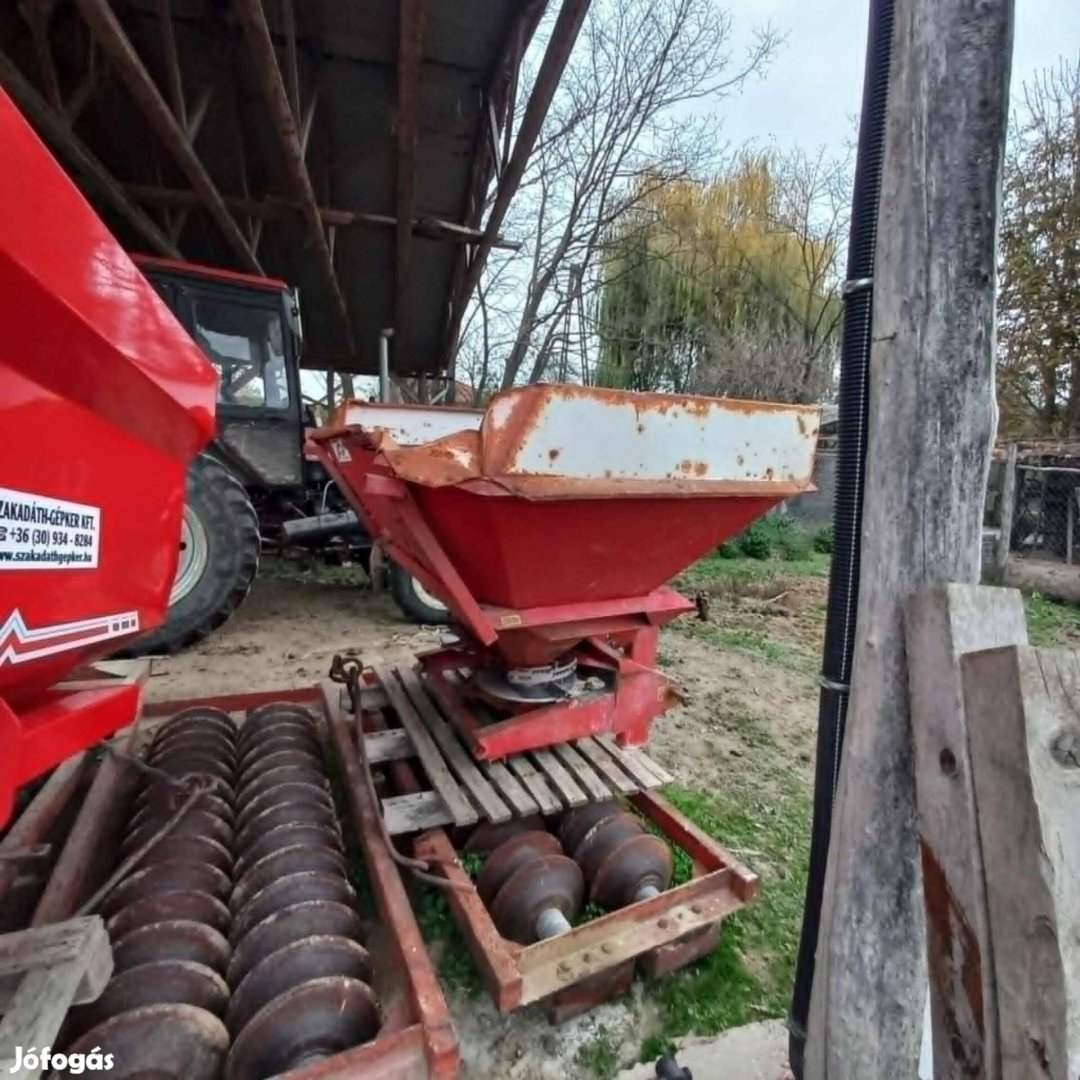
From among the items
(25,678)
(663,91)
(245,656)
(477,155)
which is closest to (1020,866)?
(25,678)

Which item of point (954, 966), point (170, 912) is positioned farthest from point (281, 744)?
point (954, 966)

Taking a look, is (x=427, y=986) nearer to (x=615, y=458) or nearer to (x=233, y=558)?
(x=615, y=458)

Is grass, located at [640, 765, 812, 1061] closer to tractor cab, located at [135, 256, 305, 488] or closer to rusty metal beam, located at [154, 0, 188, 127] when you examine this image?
tractor cab, located at [135, 256, 305, 488]

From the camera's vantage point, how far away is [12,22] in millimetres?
3998

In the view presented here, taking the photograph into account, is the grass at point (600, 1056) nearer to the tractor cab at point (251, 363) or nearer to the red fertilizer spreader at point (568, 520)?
the red fertilizer spreader at point (568, 520)

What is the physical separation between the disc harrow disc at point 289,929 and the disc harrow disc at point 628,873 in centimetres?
71

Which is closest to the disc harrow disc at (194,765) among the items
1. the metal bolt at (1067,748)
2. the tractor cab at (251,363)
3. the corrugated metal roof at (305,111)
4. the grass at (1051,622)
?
the metal bolt at (1067,748)

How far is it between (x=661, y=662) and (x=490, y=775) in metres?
2.52

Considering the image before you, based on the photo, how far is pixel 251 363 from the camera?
15.6ft

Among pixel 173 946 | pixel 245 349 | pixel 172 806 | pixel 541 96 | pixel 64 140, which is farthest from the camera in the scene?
pixel 245 349

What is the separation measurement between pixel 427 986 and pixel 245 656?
3.31 meters

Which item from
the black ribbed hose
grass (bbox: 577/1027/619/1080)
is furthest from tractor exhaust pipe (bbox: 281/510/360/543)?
the black ribbed hose

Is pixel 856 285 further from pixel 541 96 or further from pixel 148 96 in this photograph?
pixel 148 96

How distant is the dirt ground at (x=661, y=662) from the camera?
64.4 inches
